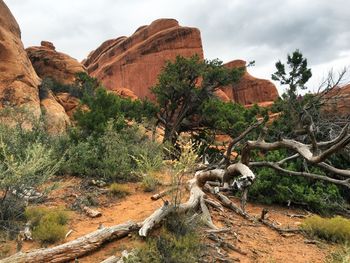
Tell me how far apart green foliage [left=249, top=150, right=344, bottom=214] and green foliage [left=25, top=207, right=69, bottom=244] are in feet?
17.2

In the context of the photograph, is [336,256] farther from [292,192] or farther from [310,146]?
[292,192]

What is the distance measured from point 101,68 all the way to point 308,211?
47.9m

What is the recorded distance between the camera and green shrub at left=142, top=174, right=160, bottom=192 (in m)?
8.61

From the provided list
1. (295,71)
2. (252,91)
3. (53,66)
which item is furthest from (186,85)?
(252,91)

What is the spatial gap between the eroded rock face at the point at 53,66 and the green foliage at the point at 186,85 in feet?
59.6

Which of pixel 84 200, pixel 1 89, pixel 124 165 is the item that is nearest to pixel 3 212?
pixel 84 200

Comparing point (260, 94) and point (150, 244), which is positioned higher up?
point (260, 94)

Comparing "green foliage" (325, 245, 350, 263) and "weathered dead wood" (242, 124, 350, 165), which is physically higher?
"weathered dead wood" (242, 124, 350, 165)

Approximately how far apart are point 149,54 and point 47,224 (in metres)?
45.8

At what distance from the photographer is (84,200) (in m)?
7.53

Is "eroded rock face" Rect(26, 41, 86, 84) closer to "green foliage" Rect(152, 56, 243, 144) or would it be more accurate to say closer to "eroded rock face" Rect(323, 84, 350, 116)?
"green foliage" Rect(152, 56, 243, 144)

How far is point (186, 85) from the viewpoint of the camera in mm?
19594

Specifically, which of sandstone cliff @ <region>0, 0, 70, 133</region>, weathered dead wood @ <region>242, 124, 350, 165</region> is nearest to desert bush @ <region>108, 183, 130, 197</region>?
weathered dead wood @ <region>242, 124, 350, 165</region>

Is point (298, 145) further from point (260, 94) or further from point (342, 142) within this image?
point (260, 94)
